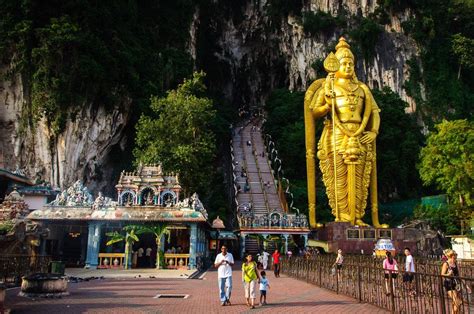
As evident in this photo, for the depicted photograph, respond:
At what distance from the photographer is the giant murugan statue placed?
22.9 metres

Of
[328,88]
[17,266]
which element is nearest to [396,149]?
[328,88]

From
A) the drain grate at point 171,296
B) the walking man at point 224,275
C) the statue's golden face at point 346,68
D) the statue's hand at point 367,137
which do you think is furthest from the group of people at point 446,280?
the statue's golden face at point 346,68

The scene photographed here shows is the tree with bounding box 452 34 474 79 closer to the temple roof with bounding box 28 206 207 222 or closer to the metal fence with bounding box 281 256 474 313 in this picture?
the temple roof with bounding box 28 206 207 222

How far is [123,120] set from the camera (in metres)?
27.7

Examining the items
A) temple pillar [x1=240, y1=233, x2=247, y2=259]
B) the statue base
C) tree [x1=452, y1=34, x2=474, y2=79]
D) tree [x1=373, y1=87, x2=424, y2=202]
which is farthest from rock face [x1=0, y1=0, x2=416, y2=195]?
the statue base

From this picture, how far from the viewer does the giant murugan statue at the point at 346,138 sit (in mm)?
22903

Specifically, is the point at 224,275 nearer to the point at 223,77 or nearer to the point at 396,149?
the point at 396,149

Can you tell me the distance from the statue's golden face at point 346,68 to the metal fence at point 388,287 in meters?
13.4

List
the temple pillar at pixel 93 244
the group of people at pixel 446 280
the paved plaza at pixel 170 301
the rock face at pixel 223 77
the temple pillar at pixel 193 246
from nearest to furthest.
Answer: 1. the group of people at pixel 446 280
2. the paved plaza at pixel 170 301
3. the temple pillar at pixel 93 244
4. the temple pillar at pixel 193 246
5. the rock face at pixel 223 77

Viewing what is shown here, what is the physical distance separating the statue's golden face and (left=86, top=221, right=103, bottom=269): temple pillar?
1437cm

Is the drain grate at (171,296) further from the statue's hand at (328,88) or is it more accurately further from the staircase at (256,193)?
the statue's hand at (328,88)

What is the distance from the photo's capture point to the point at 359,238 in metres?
21.1

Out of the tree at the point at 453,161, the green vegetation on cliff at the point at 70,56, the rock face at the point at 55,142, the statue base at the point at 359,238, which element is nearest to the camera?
the statue base at the point at 359,238

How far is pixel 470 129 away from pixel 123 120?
20580mm
